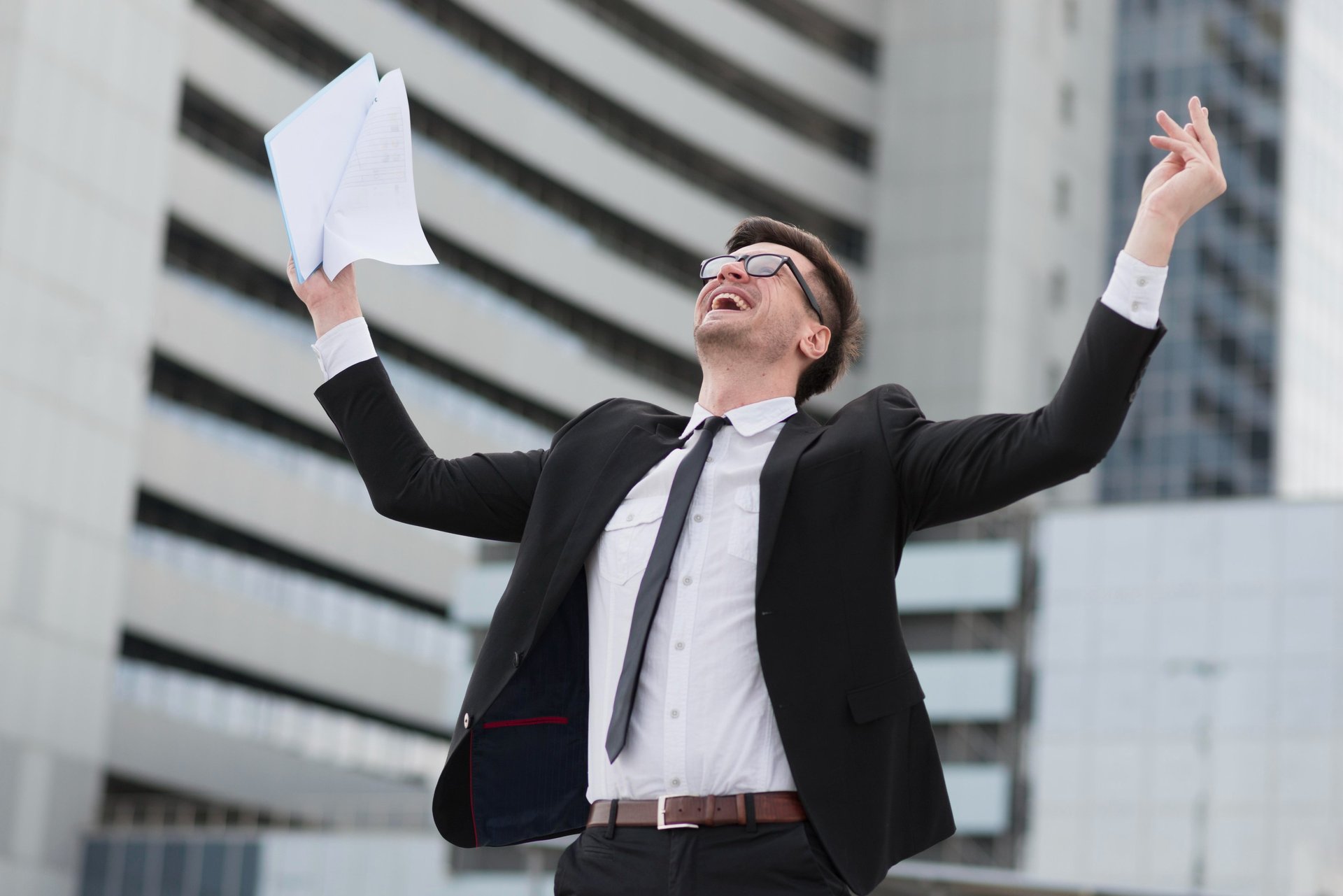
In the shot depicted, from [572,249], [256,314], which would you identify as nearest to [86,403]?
[256,314]

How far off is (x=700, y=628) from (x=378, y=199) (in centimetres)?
121

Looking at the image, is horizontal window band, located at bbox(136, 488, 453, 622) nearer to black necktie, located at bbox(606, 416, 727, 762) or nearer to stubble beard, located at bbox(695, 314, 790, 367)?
stubble beard, located at bbox(695, 314, 790, 367)

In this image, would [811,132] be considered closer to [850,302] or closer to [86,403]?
[86,403]

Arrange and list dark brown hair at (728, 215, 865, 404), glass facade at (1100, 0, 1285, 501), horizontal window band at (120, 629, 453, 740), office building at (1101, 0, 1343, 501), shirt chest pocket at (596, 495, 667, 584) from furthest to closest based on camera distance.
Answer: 1. office building at (1101, 0, 1343, 501)
2. glass facade at (1100, 0, 1285, 501)
3. horizontal window band at (120, 629, 453, 740)
4. dark brown hair at (728, 215, 865, 404)
5. shirt chest pocket at (596, 495, 667, 584)

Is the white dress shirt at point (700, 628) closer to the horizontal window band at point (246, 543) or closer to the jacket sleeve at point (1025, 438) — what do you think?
the jacket sleeve at point (1025, 438)

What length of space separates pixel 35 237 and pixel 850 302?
38027mm

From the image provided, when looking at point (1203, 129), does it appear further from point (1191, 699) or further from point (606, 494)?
point (1191, 699)

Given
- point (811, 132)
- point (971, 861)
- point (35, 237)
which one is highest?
point (811, 132)

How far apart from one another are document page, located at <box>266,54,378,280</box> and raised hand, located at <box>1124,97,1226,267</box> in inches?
65.6

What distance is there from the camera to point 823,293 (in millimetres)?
4398

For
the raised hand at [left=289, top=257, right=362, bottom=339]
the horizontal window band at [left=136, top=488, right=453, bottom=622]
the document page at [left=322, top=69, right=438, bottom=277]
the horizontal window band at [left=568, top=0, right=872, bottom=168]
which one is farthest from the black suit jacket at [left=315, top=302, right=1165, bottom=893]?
the horizontal window band at [left=568, top=0, right=872, bottom=168]

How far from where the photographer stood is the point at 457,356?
5394cm

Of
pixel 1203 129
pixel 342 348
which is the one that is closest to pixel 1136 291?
pixel 1203 129

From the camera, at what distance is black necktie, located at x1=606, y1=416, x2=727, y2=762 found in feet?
12.7
